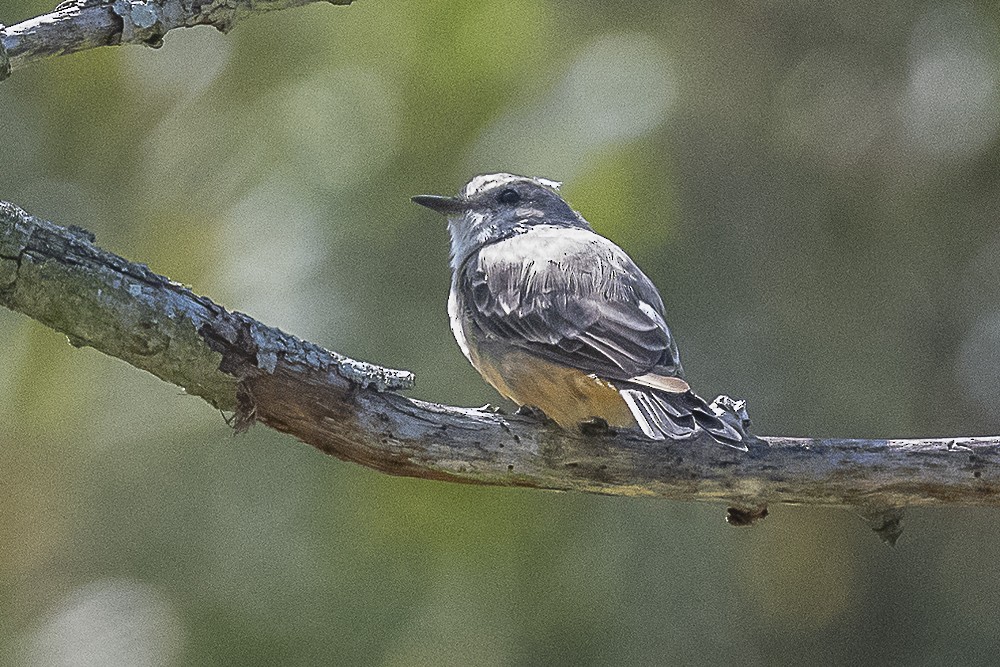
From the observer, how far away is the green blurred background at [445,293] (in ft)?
20.3

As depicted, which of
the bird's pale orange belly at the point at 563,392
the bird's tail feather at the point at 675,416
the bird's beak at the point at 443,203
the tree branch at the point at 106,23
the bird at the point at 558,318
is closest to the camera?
the tree branch at the point at 106,23

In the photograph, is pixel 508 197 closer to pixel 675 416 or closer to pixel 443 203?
pixel 443 203

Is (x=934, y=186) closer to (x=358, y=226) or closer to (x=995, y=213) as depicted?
(x=995, y=213)

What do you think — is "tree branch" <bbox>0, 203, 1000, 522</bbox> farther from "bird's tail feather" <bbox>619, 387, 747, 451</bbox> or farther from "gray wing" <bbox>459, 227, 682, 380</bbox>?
"gray wing" <bbox>459, 227, 682, 380</bbox>

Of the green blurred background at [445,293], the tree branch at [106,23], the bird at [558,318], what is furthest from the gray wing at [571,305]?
the tree branch at [106,23]

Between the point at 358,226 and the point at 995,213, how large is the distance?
333 cm

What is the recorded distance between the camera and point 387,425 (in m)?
3.76

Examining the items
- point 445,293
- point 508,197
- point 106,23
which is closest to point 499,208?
point 508,197

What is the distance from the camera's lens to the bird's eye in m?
5.86

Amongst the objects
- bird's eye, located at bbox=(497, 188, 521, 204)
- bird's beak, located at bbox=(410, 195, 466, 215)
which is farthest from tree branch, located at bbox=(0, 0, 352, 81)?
bird's eye, located at bbox=(497, 188, 521, 204)

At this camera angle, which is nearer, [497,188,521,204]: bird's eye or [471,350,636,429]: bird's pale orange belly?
[471,350,636,429]: bird's pale orange belly

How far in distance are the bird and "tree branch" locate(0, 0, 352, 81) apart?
1448 mm

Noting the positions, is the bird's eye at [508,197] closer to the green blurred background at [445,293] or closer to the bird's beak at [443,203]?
the bird's beak at [443,203]

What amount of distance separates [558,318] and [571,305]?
0.11 metres
